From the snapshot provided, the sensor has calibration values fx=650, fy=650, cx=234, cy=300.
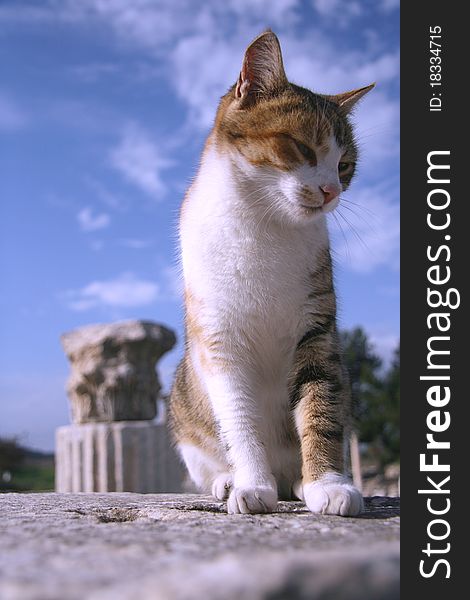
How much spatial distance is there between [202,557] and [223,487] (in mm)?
1646

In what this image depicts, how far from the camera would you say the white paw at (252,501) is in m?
2.19

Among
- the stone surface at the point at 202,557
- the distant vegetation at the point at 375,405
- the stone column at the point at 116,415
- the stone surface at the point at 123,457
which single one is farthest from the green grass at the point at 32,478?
the stone surface at the point at 202,557

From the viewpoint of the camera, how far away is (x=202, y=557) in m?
1.23

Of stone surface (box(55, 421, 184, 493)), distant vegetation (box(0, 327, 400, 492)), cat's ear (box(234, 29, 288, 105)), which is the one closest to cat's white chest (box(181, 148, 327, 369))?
cat's ear (box(234, 29, 288, 105))

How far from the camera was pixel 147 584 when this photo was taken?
40.7 inches

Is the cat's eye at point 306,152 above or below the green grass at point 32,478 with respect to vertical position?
above

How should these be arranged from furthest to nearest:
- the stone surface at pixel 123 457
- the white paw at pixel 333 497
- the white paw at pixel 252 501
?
1. the stone surface at pixel 123 457
2. the white paw at pixel 252 501
3. the white paw at pixel 333 497

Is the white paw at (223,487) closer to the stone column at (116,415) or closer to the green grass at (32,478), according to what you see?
the stone column at (116,415)

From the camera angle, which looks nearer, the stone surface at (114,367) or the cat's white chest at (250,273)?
the cat's white chest at (250,273)

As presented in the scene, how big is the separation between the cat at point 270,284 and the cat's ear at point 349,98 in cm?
24

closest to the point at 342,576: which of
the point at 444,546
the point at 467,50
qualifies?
the point at 444,546

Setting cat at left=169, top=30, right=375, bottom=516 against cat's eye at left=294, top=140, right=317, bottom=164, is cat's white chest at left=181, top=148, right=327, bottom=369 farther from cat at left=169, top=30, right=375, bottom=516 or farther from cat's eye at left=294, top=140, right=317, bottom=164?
cat's eye at left=294, top=140, right=317, bottom=164

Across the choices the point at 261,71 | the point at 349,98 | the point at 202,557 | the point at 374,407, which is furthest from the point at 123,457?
the point at 202,557

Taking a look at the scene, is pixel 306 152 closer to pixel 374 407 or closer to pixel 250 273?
pixel 250 273
